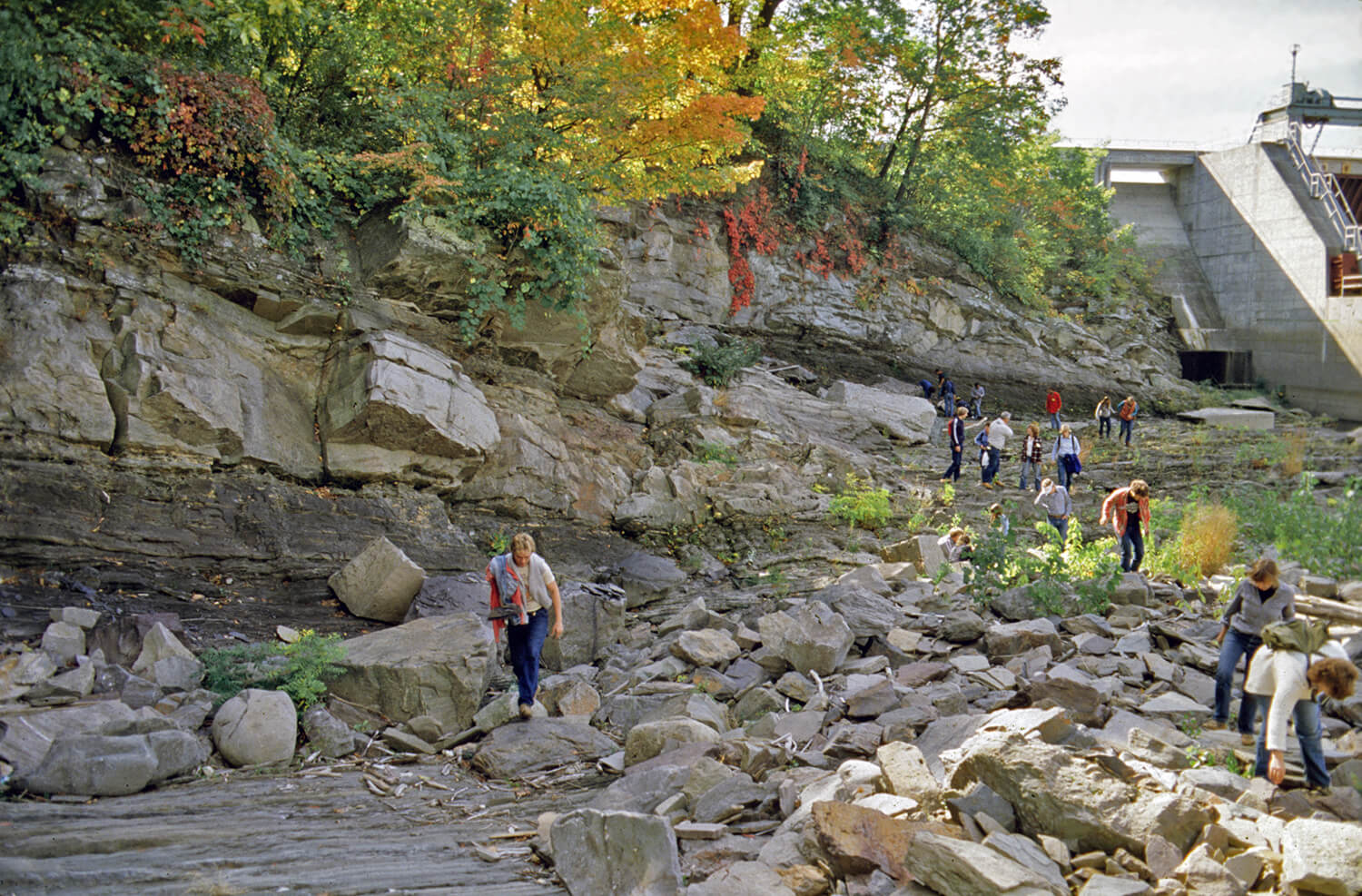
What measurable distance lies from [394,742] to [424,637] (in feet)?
3.79

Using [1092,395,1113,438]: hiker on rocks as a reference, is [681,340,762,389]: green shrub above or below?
above

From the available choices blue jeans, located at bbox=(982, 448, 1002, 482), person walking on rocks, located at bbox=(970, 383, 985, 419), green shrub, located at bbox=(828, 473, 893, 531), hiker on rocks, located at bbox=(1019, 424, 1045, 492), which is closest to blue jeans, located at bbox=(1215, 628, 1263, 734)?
green shrub, located at bbox=(828, 473, 893, 531)

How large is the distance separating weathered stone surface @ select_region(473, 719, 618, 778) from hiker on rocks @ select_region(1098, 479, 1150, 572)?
6.87 metres

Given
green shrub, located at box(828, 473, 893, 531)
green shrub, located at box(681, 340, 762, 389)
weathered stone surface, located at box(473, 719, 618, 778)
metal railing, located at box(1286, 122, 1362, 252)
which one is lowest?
weathered stone surface, located at box(473, 719, 618, 778)

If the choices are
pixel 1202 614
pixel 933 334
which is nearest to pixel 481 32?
pixel 1202 614

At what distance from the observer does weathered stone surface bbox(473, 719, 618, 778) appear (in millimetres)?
5629

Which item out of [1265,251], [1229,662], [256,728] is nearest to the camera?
[1229,662]

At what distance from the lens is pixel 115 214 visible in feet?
29.2

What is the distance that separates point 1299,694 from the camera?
14.3ft

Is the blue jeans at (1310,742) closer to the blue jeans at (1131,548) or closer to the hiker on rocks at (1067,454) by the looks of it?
the blue jeans at (1131,548)

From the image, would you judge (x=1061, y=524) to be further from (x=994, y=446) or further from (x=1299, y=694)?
(x=1299, y=694)

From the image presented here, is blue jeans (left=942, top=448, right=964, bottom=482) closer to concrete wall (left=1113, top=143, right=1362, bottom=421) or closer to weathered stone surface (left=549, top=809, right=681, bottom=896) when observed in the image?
concrete wall (left=1113, top=143, right=1362, bottom=421)

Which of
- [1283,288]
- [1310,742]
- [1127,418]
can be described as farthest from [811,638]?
[1127,418]

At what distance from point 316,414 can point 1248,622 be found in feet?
31.1
